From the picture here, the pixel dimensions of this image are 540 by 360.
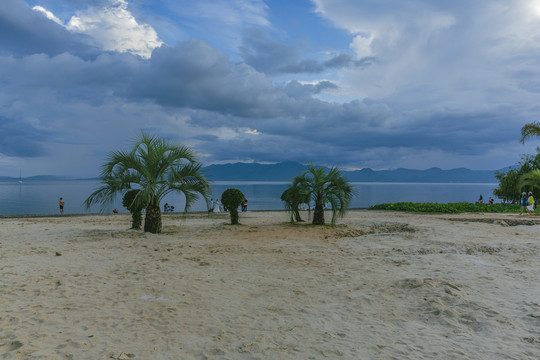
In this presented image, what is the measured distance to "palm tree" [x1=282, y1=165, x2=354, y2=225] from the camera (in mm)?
14812

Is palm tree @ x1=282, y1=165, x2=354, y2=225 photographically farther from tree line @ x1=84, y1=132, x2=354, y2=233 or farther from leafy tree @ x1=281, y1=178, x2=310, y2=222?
tree line @ x1=84, y1=132, x2=354, y2=233

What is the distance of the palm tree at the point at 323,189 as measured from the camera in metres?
14.8

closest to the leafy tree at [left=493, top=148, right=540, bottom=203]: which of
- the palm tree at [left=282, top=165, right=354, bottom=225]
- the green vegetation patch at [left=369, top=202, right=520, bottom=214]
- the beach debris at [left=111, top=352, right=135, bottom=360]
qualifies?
the green vegetation patch at [left=369, top=202, right=520, bottom=214]

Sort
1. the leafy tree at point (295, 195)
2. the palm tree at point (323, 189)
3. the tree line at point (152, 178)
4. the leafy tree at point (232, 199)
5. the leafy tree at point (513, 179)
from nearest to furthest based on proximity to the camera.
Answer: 1. the tree line at point (152, 178)
2. the palm tree at point (323, 189)
3. the leafy tree at point (295, 195)
4. the leafy tree at point (232, 199)
5. the leafy tree at point (513, 179)

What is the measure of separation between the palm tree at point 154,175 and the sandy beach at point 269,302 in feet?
8.80

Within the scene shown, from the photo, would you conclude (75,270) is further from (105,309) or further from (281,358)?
(281,358)

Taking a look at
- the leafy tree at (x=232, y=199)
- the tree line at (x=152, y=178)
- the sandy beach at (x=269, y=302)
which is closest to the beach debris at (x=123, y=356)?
the sandy beach at (x=269, y=302)

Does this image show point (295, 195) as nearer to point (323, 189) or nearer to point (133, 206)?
point (323, 189)

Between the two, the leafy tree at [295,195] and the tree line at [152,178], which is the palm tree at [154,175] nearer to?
the tree line at [152,178]

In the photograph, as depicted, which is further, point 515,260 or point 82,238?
point 82,238

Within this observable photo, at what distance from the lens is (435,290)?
19.2 feet

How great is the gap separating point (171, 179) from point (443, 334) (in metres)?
10.4

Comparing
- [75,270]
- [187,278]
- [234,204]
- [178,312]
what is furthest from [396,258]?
[234,204]

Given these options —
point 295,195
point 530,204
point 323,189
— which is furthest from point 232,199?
point 530,204
